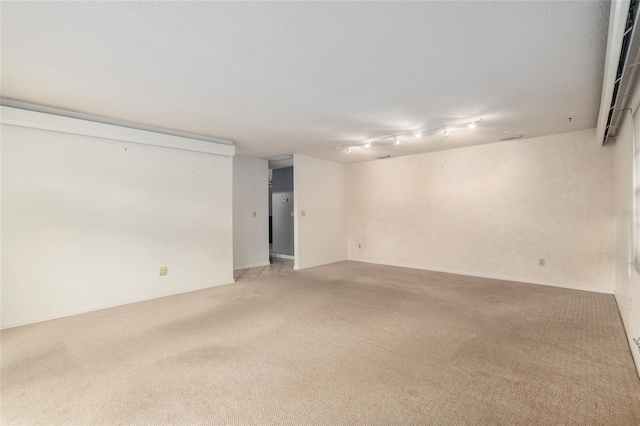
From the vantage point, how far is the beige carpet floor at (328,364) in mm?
1887

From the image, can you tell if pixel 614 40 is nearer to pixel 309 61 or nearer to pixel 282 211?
pixel 309 61

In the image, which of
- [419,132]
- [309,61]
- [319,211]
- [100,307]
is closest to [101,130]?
[100,307]

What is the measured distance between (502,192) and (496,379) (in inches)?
166

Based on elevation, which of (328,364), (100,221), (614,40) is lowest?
(328,364)

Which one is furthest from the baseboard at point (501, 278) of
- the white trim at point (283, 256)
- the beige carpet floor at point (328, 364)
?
the white trim at point (283, 256)

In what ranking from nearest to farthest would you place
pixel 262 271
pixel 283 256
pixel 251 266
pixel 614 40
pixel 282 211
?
pixel 614 40 < pixel 262 271 < pixel 251 266 < pixel 283 256 < pixel 282 211

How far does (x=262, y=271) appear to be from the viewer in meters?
6.48

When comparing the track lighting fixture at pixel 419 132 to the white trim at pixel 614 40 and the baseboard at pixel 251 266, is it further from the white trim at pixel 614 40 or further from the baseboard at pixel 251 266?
the baseboard at pixel 251 266

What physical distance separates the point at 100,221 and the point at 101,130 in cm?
122

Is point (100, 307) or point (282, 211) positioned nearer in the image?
point (100, 307)

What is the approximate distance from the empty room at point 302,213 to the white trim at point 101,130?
0.08ft

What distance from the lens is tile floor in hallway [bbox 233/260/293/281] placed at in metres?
5.99

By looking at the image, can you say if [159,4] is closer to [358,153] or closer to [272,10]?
[272,10]

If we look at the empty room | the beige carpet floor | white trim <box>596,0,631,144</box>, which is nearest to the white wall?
the empty room
